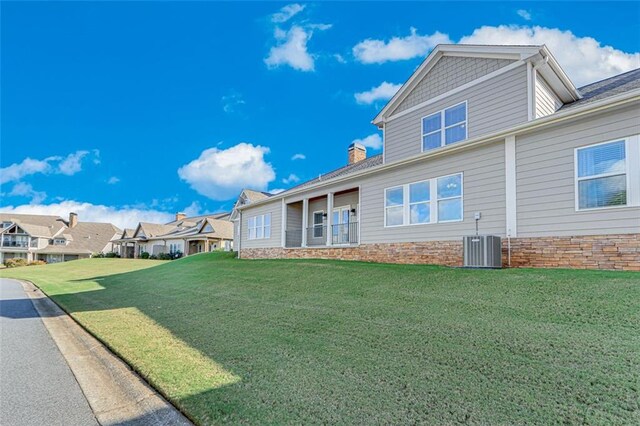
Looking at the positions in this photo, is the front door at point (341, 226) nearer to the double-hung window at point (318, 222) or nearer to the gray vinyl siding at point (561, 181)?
the double-hung window at point (318, 222)

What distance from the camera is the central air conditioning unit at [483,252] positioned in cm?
932

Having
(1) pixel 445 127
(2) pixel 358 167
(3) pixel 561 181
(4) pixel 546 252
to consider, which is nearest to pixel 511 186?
(3) pixel 561 181

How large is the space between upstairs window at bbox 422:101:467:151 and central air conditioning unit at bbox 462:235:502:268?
4.01m

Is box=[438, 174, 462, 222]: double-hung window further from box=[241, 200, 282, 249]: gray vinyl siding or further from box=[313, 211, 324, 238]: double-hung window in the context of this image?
box=[241, 200, 282, 249]: gray vinyl siding

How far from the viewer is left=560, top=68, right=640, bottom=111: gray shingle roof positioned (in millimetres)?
9962

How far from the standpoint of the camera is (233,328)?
20.1 ft

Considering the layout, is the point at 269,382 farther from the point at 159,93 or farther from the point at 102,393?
the point at 159,93

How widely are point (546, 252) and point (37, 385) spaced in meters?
10.3

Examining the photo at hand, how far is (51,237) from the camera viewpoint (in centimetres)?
5478

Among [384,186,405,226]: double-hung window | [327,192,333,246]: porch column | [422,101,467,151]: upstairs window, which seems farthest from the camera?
[327,192,333,246]: porch column

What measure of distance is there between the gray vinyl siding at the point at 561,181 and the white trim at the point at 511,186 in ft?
0.32

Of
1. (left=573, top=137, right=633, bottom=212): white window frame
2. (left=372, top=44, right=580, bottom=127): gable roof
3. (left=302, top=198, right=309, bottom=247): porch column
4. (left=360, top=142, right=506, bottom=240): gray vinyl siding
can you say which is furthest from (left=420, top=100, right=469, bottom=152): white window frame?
(left=302, top=198, right=309, bottom=247): porch column

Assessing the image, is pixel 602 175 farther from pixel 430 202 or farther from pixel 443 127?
pixel 443 127

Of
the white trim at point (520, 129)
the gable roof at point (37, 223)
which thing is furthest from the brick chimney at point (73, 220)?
the white trim at point (520, 129)
